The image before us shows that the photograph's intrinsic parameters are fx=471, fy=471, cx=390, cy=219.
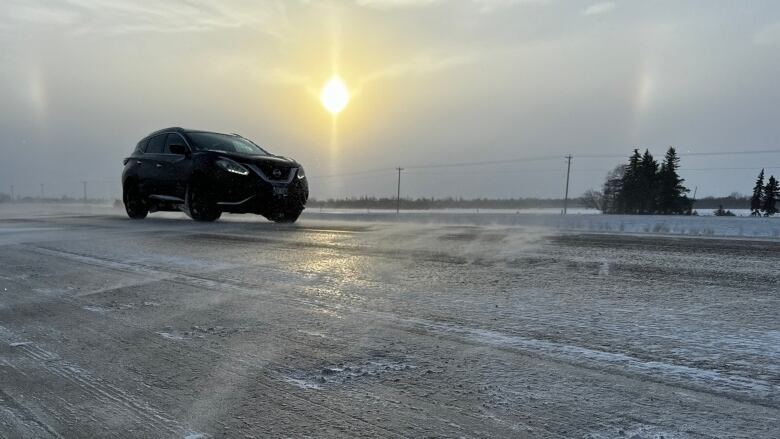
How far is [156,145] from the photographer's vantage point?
32.5 ft

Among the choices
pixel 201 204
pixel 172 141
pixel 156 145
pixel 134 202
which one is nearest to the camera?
pixel 201 204

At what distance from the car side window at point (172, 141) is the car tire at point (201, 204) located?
38.9 inches

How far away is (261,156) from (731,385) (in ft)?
27.0

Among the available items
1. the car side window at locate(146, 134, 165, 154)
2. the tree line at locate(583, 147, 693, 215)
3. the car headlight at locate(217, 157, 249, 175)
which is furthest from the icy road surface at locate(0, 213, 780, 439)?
the tree line at locate(583, 147, 693, 215)

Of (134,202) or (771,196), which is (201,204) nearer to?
(134,202)

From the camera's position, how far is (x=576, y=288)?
3.25 metres

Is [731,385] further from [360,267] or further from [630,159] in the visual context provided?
[630,159]

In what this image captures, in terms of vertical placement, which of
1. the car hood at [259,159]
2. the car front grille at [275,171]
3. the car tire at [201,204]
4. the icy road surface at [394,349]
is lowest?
the icy road surface at [394,349]

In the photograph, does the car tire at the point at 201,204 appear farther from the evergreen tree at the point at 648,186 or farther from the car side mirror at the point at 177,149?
the evergreen tree at the point at 648,186

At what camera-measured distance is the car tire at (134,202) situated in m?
10.5

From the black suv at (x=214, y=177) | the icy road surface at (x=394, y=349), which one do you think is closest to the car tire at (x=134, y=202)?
the black suv at (x=214, y=177)

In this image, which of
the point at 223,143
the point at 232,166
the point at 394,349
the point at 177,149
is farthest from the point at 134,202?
the point at 394,349

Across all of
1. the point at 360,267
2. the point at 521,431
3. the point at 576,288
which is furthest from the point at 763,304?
the point at 360,267

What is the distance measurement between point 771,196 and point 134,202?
66.6 m
